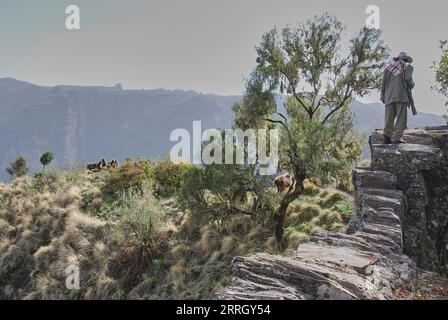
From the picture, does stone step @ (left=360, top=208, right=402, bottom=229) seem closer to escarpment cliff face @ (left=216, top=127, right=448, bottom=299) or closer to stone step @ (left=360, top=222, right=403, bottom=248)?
escarpment cliff face @ (left=216, top=127, right=448, bottom=299)

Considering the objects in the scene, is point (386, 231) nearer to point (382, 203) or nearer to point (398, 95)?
point (382, 203)

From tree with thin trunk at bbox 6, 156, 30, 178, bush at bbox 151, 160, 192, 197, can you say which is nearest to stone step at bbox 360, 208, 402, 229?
bush at bbox 151, 160, 192, 197

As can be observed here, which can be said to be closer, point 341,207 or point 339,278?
point 339,278

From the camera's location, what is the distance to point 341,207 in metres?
13.3

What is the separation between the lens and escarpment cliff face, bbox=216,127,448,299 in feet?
14.4

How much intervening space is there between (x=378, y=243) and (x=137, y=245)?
30.9ft

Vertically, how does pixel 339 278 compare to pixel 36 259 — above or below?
above

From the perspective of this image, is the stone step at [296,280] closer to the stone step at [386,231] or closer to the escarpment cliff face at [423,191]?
the stone step at [386,231]

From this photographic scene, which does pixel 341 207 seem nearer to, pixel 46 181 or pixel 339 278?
pixel 339 278

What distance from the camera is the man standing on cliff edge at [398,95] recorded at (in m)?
9.10

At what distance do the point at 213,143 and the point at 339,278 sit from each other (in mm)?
8285

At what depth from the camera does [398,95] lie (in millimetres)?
9133
